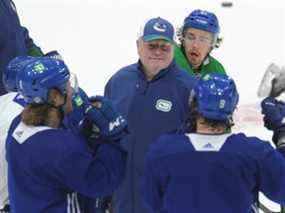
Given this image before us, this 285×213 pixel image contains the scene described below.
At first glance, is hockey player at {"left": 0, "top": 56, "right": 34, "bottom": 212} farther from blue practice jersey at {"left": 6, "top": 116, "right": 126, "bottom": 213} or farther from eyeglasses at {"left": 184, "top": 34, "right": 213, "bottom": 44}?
eyeglasses at {"left": 184, "top": 34, "right": 213, "bottom": 44}

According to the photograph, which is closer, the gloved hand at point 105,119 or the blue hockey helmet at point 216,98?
Answer: the blue hockey helmet at point 216,98

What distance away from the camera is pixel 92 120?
79.9 inches

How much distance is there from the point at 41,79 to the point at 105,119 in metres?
0.24

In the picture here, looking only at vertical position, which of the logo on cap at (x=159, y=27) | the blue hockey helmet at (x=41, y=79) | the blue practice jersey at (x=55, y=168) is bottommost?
the blue practice jersey at (x=55, y=168)

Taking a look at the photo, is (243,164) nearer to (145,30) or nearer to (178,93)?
(178,93)

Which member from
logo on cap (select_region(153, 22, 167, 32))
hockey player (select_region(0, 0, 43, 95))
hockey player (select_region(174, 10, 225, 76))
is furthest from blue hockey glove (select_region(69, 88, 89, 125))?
hockey player (select_region(0, 0, 43, 95))

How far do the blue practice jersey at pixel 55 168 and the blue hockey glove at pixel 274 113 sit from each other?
1.75 ft

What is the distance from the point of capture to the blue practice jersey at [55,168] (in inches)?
75.5

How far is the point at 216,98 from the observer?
6.11ft

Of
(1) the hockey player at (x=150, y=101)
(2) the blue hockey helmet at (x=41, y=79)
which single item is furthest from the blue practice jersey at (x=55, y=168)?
(1) the hockey player at (x=150, y=101)

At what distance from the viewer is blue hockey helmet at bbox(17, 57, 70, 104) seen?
1962 mm

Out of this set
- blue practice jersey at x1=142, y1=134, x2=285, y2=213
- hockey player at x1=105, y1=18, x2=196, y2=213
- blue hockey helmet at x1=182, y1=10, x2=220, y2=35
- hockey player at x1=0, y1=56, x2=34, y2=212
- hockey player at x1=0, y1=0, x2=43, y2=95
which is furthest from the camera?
hockey player at x1=0, y1=0, x2=43, y2=95

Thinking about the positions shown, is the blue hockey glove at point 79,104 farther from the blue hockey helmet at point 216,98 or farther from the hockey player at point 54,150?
the blue hockey helmet at point 216,98

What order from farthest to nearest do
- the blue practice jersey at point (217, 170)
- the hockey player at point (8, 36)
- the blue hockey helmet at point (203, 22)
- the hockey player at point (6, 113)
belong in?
the hockey player at point (8, 36), the blue hockey helmet at point (203, 22), the hockey player at point (6, 113), the blue practice jersey at point (217, 170)
